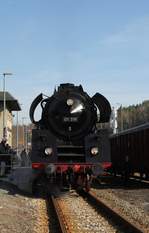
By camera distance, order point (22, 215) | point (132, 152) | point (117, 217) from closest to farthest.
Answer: point (117, 217) < point (22, 215) < point (132, 152)

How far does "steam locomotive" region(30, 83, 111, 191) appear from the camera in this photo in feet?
55.6

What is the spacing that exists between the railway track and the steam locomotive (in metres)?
1.02

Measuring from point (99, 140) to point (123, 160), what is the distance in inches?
378

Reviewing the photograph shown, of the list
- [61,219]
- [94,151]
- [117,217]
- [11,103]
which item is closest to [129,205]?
[94,151]

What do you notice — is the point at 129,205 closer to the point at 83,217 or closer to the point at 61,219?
the point at 83,217

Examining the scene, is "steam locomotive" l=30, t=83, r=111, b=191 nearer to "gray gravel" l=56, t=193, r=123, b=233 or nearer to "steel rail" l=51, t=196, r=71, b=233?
"gray gravel" l=56, t=193, r=123, b=233

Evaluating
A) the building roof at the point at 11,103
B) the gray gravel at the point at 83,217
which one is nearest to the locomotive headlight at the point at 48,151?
the gray gravel at the point at 83,217

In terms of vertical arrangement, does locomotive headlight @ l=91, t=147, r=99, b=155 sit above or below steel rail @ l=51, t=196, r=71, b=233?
above

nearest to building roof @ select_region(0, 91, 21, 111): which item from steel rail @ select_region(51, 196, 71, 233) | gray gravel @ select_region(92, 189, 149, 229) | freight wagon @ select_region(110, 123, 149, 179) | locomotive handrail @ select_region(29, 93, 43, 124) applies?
freight wagon @ select_region(110, 123, 149, 179)

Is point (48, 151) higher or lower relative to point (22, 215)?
higher

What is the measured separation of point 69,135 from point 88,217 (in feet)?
16.6

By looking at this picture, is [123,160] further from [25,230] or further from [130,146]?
[25,230]

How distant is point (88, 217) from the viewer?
42.4ft

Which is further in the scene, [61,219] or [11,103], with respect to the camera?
[11,103]
